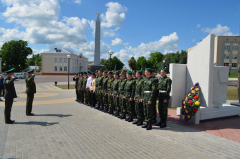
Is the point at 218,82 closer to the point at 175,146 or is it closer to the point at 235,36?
the point at 175,146

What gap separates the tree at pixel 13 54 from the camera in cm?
6103

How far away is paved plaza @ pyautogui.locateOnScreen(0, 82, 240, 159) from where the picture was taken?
13.0 feet

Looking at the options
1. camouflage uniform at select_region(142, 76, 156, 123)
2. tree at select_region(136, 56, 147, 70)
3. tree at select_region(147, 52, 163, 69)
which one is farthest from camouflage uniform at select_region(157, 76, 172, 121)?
tree at select_region(147, 52, 163, 69)

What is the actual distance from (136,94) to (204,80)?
2294 millimetres

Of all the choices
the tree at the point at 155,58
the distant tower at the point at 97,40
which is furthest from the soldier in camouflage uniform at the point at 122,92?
the tree at the point at 155,58

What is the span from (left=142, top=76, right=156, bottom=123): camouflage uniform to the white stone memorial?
1420 millimetres

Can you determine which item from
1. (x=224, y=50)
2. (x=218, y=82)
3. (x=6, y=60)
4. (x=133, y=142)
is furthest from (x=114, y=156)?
(x=6, y=60)

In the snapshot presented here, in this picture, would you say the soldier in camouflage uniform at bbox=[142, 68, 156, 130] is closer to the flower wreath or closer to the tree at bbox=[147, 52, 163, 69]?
the flower wreath

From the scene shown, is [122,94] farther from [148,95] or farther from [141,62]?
[141,62]

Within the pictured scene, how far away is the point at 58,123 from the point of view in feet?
21.1

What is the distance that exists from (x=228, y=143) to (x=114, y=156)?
2.89 m

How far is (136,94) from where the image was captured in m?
6.25

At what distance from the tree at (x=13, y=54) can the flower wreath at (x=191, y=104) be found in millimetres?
64971

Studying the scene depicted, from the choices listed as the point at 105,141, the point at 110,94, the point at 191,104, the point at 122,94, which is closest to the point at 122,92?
the point at 122,94
